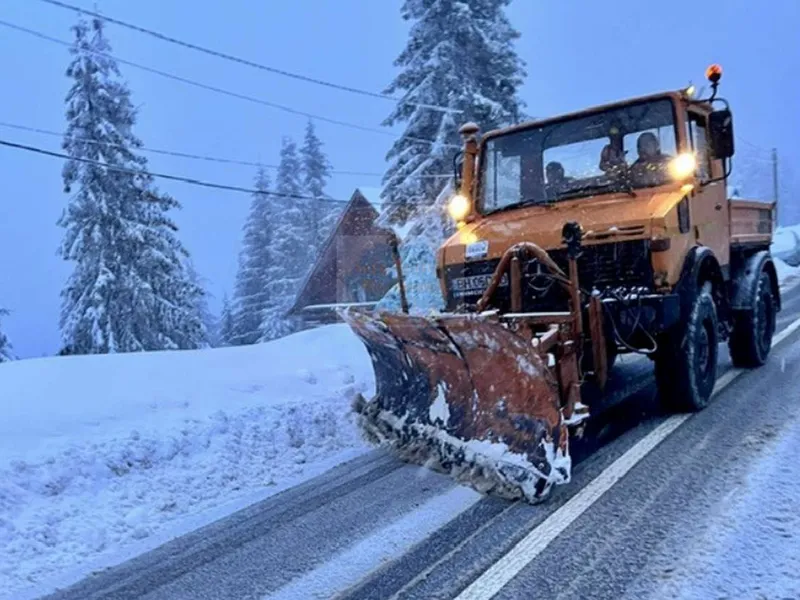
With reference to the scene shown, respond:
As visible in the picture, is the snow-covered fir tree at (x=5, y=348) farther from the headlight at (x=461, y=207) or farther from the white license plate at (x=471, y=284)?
the white license plate at (x=471, y=284)

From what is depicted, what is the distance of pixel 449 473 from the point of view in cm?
445

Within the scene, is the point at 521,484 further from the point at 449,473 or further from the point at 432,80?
the point at 432,80

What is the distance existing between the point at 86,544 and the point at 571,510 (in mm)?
2648

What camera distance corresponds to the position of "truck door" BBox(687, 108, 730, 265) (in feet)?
18.7

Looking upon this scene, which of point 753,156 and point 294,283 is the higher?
point 753,156

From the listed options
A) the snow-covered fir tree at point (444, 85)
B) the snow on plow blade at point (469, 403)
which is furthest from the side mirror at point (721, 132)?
the snow-covered fir tree at point (444, 85)

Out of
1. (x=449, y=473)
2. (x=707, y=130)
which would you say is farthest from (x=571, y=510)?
(x=707, y=130)

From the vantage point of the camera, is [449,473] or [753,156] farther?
[753,156]

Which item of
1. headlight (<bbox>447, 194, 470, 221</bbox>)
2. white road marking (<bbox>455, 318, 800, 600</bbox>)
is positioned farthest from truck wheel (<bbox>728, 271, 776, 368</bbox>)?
headlight (<bbox>447, 194, 470, 221</bbox>)

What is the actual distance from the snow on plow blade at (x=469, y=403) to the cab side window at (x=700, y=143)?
2.76m

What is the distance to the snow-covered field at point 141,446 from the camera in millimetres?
3896

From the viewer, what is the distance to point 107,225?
817 inches

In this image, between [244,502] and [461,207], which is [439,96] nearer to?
[461,207]

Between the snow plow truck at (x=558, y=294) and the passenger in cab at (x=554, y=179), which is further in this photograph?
the passenger in cab at (x=554, y=179)
